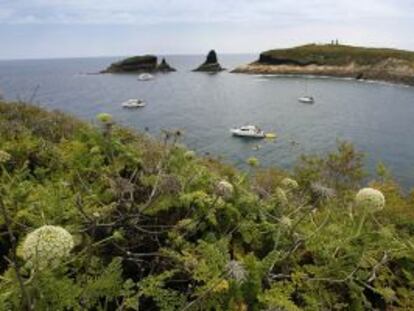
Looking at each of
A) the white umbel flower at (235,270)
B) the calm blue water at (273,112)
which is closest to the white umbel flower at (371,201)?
the white umbel flower at (235,270)

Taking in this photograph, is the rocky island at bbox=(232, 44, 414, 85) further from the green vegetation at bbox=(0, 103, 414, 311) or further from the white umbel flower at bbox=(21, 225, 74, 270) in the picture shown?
the white umbel flower at bbox=(21, 225, 74, 270)

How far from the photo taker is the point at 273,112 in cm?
7519

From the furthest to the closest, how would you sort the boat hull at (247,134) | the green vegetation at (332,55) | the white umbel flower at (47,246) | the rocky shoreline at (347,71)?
the green vegetation at (332,55), the rocky shoreline at (347,71), the boat hull at (247,134), the white umbel flower at (47,246)

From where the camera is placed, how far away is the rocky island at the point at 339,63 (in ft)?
386

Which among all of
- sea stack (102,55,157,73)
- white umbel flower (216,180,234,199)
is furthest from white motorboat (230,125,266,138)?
sea stack (102,55,157,73)

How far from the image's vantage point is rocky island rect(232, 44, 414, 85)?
4628 inches

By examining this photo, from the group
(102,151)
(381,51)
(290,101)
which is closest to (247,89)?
(290,101)

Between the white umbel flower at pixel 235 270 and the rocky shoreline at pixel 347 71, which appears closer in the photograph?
the white umbel flower at pixel 235 270

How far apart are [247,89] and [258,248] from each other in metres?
102

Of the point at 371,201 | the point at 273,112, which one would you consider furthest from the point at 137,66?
the point at 371,201

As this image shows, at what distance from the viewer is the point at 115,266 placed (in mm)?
3406

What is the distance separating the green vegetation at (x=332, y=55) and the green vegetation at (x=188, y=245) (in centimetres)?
12455

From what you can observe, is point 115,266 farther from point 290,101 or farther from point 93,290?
point 290,101

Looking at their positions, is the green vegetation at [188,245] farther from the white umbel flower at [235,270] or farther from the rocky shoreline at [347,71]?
the rocky shoreline at [347,71]
